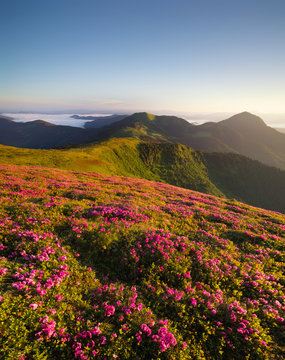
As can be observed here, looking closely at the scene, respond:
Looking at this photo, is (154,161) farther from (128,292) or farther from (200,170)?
(128,292)

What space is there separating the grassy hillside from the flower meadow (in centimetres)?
8155

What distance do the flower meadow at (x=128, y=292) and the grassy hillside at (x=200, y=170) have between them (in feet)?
268

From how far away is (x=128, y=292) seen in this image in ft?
22.0

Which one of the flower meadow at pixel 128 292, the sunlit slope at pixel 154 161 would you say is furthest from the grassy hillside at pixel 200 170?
the flower meadow at pixel 128 292

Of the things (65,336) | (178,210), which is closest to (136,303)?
(65,336)

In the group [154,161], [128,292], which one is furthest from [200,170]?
[128,292]

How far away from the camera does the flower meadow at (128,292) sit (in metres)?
4.90

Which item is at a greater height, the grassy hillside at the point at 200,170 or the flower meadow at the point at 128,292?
the flower meadow at the point at 128,292

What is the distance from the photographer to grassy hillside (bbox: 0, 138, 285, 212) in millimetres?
106606

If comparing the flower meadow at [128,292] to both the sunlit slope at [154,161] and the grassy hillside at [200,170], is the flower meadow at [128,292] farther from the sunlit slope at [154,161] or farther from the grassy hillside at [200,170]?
the grassy hillside at [200,170]

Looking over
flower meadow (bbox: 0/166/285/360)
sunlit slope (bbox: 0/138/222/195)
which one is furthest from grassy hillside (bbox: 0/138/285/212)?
flower meadow (bbox: 0/166/285/360)

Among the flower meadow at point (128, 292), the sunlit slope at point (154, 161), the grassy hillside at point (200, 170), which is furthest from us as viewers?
the grassy hillside at point (200, 170)

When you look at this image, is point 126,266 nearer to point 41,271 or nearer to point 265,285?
point 41,271

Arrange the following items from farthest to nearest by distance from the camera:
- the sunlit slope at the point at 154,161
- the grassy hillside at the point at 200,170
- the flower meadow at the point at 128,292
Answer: the grassy hillside at the point at 200,170, the sunlit slope at the point at 154,161, the flower meadow at the point at 128,292
